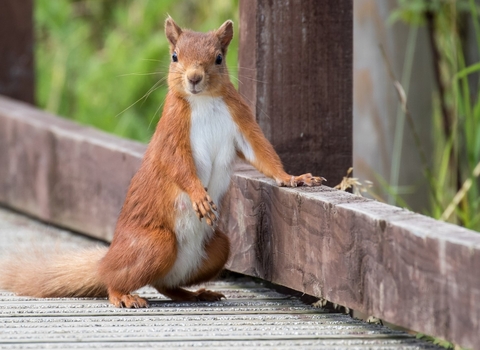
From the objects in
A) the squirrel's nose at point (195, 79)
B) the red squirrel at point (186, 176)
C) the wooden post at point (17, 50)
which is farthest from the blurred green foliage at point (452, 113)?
the wooden post at point (17, 50)

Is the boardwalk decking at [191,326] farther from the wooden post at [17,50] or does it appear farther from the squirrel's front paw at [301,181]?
the wooden post at [17,50]

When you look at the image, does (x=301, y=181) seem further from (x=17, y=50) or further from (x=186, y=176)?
(x=17, y=50)

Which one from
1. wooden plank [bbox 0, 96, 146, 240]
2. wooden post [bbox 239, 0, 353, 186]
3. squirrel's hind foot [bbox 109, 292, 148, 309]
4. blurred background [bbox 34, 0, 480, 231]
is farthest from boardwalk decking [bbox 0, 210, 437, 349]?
wooden plank [bbox 0, 96, 146, 240]

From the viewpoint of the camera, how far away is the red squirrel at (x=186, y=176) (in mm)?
3428

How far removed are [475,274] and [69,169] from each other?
10.9ft

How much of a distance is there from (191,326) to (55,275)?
2.83 feet

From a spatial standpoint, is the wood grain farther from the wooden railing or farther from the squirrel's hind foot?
the squirrel's hind foot

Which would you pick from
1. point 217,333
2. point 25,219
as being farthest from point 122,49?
point 217,333

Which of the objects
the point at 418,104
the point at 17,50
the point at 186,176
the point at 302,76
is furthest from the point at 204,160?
the point at 17,50

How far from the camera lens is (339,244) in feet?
10.1

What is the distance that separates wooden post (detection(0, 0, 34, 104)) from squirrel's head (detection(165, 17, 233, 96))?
3354 millimetres

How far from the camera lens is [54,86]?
8.60 metres

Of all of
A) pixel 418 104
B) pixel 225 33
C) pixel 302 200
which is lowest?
pixel 302 200

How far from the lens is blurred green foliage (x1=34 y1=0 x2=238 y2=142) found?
7793 mm
